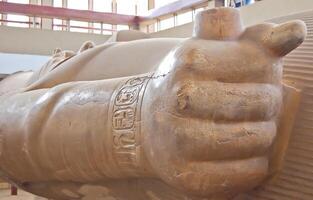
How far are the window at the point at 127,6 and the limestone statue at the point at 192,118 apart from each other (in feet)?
20.1

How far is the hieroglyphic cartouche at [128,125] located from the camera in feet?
1.91

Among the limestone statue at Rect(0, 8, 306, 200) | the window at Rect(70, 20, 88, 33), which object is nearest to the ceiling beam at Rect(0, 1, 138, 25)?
the window at Rect(70, 20, 88, 33)

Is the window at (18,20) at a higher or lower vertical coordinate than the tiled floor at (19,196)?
higher

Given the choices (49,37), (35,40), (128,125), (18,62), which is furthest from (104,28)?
(128,125)

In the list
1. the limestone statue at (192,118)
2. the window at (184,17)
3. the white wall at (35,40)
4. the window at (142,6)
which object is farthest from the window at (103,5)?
the limestone statue at (192,118)

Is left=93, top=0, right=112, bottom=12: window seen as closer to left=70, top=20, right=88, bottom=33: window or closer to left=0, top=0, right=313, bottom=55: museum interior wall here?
left=70, top=20, right=88, bottom=33: window

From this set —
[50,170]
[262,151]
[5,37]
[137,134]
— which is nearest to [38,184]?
[50,170]

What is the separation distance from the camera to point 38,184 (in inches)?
35.6

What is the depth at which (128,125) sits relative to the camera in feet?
1.93

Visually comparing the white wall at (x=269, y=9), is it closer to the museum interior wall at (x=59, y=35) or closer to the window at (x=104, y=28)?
the museum interior wall at (x=59, y=35)

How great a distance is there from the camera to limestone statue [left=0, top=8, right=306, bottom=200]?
0.50 meters

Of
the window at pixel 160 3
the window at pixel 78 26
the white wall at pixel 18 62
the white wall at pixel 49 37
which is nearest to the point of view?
the white wall at pixel 49 37

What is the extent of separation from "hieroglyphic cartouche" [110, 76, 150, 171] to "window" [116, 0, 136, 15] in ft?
20.3

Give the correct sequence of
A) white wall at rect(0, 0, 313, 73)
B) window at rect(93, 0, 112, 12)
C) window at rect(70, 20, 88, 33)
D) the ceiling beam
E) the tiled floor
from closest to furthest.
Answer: the tiled floor, white wall at rect(0, 0, 313, 73), the ceiling beam, window at rect(70, 20, 88, 33), window at rect(93, 0, 112, 12)
